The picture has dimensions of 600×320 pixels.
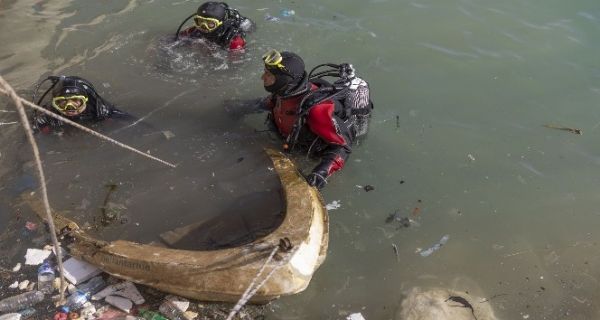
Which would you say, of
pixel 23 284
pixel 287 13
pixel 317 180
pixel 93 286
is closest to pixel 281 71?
pixel 317 180

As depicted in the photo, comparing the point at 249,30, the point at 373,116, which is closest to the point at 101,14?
the point at 249,30

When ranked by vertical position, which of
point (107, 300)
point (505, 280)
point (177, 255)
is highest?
point (177, 255)

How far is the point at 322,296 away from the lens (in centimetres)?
452

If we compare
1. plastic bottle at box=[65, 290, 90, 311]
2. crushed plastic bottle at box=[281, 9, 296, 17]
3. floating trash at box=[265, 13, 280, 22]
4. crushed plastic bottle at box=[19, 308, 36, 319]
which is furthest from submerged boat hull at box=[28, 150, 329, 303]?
crushed plastic bottle at box=[281, 9, 296, 17]

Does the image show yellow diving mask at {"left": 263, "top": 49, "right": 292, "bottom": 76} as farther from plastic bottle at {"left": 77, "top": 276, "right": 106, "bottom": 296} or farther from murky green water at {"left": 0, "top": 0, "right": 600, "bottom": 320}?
plastic bottle at {"left": 77, "top": 276, "right": 106, "bottom": 296}

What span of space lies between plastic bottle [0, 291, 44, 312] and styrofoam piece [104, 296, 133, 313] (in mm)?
613

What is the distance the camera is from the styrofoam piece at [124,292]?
170 inches

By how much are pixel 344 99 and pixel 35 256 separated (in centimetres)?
346

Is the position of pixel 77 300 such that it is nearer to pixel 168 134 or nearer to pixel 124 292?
pixel 124 292

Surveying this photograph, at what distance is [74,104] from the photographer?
5637mm

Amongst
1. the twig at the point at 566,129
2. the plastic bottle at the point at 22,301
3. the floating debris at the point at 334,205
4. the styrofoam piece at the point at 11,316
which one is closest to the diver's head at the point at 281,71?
the floating debris at the point at 334,205

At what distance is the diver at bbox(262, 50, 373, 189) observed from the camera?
521 cm

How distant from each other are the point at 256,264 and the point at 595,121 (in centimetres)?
526

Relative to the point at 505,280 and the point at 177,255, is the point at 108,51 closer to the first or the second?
the point at 177,255
